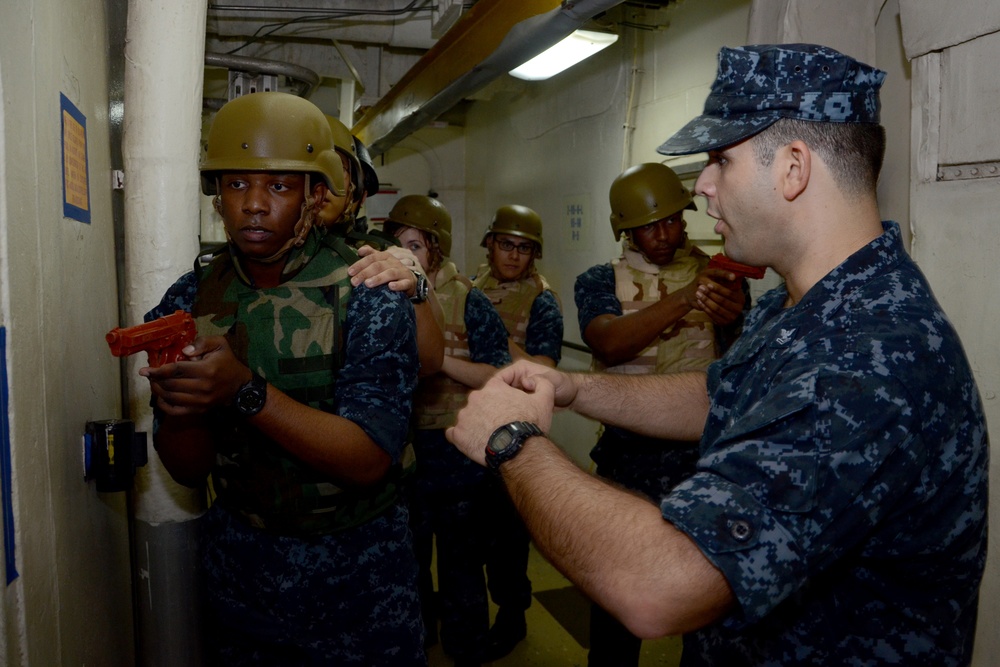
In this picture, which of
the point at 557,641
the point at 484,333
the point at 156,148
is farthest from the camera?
the point at 557,641

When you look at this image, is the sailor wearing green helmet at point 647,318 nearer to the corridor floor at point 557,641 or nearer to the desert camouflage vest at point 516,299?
the corridor floor at point 557,641

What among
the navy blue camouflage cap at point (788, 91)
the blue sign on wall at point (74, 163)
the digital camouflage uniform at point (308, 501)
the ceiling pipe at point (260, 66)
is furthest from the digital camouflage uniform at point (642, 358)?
the ceiling pipe at point (260, 66)

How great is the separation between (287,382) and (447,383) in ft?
5.27

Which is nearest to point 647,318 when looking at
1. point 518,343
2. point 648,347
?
point 648,347

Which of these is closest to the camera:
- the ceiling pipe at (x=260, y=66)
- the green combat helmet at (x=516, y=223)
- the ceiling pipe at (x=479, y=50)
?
the ceiling pipe at (x=479, y=50)

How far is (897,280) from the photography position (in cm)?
108

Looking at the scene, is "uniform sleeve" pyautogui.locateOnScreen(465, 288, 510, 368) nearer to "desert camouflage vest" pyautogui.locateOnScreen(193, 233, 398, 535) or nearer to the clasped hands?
"desert camouflage vest" pyautogui.locateOnScreen(193, 233, 398, 535)

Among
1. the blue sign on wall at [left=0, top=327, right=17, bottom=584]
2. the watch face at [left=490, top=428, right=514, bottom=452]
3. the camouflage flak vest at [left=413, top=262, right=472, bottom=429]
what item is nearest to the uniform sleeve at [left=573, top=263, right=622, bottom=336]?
the camouflage flak vest at [left=413, top=262, right=472, bottom=429]

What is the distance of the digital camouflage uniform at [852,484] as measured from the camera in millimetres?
901

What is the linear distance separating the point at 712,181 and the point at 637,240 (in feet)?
6.43

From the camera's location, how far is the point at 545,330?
3740mm

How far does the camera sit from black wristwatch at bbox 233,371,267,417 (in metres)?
1.47

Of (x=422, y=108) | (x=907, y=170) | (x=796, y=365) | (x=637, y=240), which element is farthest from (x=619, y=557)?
(x=422, y=108)

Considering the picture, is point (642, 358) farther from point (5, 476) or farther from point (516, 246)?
point (5, 476)
